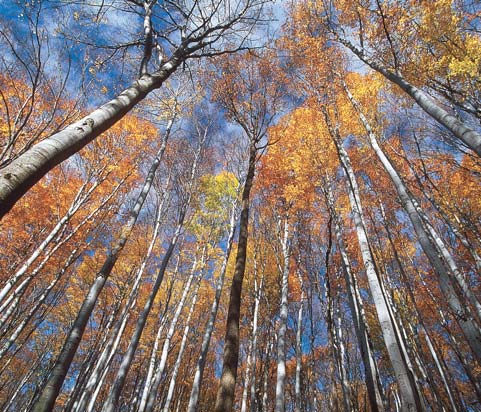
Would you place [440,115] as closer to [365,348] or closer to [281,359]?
[365,348]

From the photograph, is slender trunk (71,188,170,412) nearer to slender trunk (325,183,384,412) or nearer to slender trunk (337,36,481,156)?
slender trunk (325,183,384,412)

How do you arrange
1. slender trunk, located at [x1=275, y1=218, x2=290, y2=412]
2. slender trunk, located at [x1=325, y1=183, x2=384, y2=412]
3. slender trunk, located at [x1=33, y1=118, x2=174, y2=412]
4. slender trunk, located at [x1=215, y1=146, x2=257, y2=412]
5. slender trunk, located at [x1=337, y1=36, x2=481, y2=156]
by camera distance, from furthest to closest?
slender trunk, located at [x1=275, y1=218, x2=290, y2=412] → slender trunk, located at [x1=325, y1=183, x2=384, y2=412] → slender trunk, located at [x1=337, y1=36, x2=481, y2=156] → slender trunk, located at [x1=33, y1=118, x2=174, y2=412] → slender trunk, located at [x1=215, y1=146, x2=257, y2=412]

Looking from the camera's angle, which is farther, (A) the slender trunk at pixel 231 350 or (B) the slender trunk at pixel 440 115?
(B) the slender trunk at pixel 440 115

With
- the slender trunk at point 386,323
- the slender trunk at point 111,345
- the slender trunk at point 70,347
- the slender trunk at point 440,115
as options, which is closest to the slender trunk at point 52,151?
the slender trunk at point 70,347

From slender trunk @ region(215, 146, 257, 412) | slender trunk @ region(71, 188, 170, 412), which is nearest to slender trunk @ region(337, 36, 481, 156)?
slender trunk @ region(215, 146, 257, 412)

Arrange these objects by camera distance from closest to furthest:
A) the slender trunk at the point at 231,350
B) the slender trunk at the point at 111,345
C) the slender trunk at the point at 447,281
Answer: the slender trunk at the point at 231,350
the slender trunk at the point at 447,281
the slender trunk at the point at 111,345

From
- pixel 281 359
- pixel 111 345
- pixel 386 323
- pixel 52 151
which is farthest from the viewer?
pixel 111 345

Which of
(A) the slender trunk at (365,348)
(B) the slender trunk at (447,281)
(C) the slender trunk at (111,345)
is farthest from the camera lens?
(C) the slender trunk at (111,345)

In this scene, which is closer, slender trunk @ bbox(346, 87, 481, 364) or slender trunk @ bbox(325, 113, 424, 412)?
slender trunk @ bbox(325, 113, 424, 412)

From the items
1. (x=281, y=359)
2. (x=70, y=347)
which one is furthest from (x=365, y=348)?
(x=70, y=347)

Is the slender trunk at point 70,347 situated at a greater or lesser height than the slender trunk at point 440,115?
lesser

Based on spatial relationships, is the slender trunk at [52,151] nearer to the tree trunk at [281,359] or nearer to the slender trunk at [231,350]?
the slender trunk at [231,350]

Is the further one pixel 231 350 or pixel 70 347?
pixel 70 347

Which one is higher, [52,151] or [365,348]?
[365,348]
